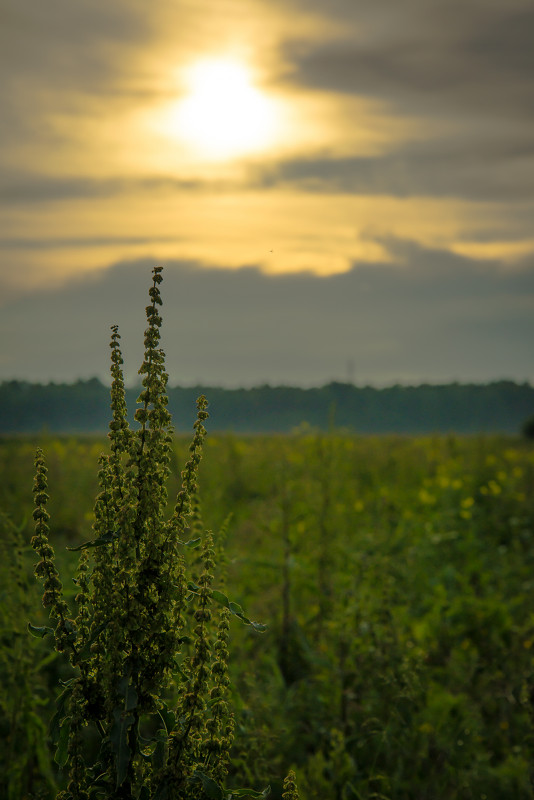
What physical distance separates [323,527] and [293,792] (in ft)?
12.5

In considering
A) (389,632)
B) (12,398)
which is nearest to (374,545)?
(389,632)

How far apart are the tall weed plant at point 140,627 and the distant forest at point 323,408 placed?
0.12 meters

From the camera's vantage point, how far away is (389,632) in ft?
11.7

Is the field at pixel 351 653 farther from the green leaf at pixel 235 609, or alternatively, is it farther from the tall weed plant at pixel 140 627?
the green leaf at pixel 235 609

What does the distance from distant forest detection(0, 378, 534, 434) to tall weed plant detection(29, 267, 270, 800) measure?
12cm

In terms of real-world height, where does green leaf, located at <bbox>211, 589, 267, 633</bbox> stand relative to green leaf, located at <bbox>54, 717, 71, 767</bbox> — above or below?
above

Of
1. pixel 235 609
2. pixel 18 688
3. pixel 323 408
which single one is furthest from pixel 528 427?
pixel 235 609

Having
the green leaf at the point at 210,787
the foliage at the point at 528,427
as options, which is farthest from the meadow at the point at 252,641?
the foliage at the point at 528,427

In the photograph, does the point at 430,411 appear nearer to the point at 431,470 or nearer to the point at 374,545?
the point at 431,470

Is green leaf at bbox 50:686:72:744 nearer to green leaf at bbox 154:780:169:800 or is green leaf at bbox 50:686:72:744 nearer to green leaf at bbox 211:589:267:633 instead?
green leaf at bbox 154:780:169:800

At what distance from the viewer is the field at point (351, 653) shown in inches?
110

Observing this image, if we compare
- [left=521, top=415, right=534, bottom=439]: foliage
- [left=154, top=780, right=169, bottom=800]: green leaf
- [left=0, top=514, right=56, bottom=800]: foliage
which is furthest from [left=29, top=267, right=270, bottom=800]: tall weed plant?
[left=521, top=415, right=534, bottom=439]: foliage

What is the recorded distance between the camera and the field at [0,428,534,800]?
2799 millimetres

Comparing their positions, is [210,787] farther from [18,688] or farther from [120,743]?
[18,688]
